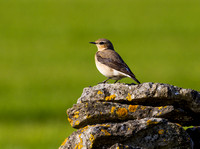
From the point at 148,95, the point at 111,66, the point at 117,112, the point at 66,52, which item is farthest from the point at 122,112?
the point at 66,52

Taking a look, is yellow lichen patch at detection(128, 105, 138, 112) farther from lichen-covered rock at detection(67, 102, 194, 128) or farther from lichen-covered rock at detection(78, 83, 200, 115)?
lichen-covered rock at detection(78, 83, 200, 115)

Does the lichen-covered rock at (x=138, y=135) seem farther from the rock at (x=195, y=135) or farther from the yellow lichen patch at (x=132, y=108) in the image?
the rock at (x=195, y=135)

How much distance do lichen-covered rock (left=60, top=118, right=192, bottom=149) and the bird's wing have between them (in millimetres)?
3198

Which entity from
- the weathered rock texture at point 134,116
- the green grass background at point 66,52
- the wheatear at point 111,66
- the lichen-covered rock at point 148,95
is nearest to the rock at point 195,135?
the weathered rock texture at point 134,116

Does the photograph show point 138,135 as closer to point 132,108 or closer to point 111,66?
point 132,108

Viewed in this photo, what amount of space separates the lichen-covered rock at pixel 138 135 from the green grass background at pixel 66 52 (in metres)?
8.49

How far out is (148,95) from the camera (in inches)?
341

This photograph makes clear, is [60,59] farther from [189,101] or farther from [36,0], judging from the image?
Result: [189,101]

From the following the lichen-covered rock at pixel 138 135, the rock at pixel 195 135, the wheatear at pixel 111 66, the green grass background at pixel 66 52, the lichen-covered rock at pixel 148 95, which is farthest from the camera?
the green grass background at pixel 66 52

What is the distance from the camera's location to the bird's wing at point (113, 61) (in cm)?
1177

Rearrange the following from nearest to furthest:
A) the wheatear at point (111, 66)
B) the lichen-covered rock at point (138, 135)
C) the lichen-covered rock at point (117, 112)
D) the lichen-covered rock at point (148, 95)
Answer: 1. the lichen-covered rock at point (138, 135)
2. the lichen-covered rock at point (148, 95)
3. the lichen-covered rock at point (117, 112)
4. the wheatear at point (111, 66)

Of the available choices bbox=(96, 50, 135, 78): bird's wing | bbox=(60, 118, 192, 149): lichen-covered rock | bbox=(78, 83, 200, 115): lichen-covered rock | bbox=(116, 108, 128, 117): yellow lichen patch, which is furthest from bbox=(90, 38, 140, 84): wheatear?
bbox=(60, 118, 192, 149): lichen-covered rock

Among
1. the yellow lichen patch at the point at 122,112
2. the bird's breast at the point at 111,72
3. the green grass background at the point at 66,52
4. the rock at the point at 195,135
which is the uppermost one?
the green grass background at the point at 66,52

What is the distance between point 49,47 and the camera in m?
46.4
